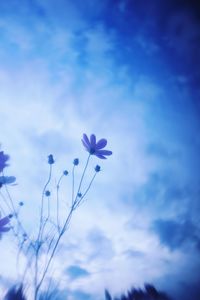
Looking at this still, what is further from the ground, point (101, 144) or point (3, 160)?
point (101, 144)

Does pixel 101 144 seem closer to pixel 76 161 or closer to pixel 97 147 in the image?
pixel 97 147

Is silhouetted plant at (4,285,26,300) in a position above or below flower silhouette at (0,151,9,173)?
below

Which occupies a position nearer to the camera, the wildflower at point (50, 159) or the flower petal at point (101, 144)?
the flower petal at point (101, 144)

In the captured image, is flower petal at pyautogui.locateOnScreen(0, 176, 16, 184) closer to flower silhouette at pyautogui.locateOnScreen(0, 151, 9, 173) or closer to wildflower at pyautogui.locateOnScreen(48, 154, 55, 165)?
flower silhouette at pyautogui.locateOnScreen(0, 151, 9, 173)

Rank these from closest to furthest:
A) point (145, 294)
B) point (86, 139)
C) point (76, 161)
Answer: point (86, 139), point (76, 161), point (145, 294)

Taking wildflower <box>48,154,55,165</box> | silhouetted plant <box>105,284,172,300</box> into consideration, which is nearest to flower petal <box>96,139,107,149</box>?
wildflower <box>48,154,55,165</box>

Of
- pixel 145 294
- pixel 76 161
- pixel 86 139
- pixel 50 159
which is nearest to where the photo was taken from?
pixel 86 139

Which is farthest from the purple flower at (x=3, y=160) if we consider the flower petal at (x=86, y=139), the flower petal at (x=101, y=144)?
the flower petal at (x=101, y=144)

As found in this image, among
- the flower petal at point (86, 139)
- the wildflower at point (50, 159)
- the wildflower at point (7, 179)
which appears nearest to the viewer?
the wildflower at point (7, 179)

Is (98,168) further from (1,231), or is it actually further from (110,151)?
(1,231)

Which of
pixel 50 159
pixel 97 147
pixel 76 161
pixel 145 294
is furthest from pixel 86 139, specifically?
pixel 145 294

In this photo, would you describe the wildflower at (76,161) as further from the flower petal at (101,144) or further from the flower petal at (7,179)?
the flower petal at (7,179)
